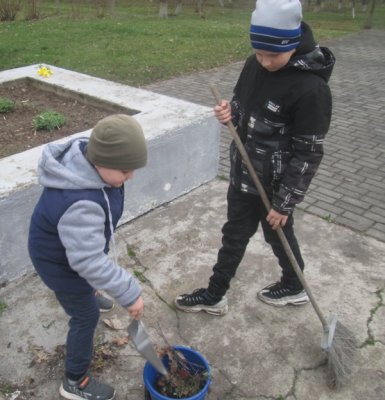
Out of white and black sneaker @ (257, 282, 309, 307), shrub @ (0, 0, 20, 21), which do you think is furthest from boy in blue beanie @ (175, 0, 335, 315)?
shrub @ (0, 0, 20, 21)

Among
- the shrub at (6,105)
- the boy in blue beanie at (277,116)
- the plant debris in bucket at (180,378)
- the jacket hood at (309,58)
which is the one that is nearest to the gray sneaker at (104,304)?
the plant debris in bucket at (180,378)

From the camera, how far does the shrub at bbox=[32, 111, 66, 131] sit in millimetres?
3867

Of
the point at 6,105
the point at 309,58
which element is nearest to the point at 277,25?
the point at 309,58

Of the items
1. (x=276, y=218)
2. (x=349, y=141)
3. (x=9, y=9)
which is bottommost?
(x=9, y=9)

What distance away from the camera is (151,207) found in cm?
378

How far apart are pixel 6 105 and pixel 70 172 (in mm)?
2844

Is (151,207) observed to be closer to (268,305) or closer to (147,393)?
(268,305)

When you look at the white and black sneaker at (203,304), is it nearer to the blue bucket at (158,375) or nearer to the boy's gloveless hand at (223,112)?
the blue bucket at (158,375)

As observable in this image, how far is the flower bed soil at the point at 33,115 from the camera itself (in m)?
3.72

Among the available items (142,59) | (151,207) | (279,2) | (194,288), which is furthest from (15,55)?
(279,2)

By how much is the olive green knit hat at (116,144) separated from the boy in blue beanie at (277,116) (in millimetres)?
682

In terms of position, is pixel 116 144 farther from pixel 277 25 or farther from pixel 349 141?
pixel 349 141

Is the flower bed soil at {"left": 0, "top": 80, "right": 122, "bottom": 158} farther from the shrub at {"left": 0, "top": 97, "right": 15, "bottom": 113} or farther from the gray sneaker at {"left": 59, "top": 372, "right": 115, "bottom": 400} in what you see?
the gray sneaker at {"left": 59, "top": 372, "right": 115, "bottom": 400}

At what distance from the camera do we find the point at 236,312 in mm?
2803
